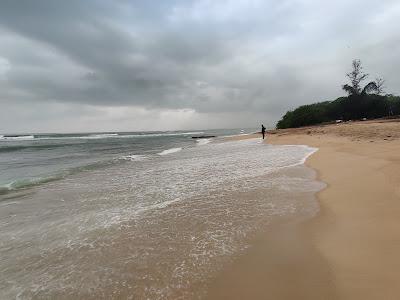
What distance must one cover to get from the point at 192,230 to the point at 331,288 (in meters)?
2.74

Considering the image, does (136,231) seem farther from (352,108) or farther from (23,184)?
(352,108)

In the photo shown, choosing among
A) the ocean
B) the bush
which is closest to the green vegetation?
the bush

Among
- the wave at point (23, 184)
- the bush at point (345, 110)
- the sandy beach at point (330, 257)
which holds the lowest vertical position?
the sandy beach at point (330, 257)

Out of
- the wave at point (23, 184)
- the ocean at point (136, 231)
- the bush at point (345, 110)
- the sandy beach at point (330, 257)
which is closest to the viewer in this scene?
the sandy beach at point (330, 257)

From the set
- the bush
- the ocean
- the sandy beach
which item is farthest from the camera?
the bush

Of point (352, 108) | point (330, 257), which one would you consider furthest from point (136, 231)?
point (352, 108)

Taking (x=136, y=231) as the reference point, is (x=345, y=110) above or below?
above

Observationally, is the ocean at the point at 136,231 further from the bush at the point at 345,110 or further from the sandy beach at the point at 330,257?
the bush at the point at 345,110

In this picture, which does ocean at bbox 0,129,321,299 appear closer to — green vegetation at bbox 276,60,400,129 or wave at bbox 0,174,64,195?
wave at bbox 0,174,64,195

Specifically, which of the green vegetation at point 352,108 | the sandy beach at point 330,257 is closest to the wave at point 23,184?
the sandy beach at point 330,257

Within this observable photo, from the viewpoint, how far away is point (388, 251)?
4133mm

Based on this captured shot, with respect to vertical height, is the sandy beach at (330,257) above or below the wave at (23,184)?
below

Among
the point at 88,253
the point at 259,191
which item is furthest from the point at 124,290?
the point at 259,191

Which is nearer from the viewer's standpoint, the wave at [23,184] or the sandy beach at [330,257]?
the sandy beach at [330,257]
